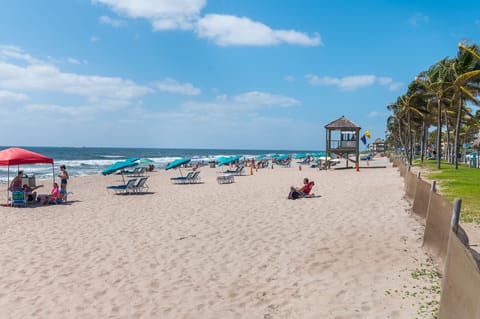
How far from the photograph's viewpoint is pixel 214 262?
662 centimetres

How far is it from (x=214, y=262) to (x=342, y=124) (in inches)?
1045

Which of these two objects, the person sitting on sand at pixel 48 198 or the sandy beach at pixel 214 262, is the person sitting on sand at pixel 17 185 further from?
the sandy beach at pixel 214 262

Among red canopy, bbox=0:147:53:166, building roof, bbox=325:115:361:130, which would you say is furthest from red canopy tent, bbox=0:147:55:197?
building roof, bbox=325:115:361:130

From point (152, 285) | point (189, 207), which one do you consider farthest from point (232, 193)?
point (152, 285)

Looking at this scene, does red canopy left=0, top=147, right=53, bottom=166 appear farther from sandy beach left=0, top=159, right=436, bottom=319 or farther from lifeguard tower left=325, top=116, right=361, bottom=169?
lifeguard tower left=325, top=116, right=361, bottom=169

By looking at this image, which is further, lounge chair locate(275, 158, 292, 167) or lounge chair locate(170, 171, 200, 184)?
lounge chair locate(275, 158, 292, 167)

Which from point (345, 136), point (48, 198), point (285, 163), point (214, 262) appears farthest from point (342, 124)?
point (214, 262)

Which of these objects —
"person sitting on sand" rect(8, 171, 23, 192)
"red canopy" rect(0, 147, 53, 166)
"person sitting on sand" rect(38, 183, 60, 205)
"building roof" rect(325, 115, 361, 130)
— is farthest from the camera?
"building roof" rect(325, 115, 361, 130)

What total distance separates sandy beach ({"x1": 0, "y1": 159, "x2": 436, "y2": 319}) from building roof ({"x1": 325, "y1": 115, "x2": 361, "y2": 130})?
66.8 ft

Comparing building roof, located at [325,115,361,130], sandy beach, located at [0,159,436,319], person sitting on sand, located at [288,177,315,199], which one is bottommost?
sandy beach, located at [0,159,436,319]

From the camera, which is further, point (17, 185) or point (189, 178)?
point (189, 178)

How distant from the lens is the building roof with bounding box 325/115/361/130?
3106 centimetres

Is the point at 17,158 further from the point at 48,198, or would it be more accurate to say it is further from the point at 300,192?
the point at 300,192

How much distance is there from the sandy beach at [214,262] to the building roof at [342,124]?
20.3m
